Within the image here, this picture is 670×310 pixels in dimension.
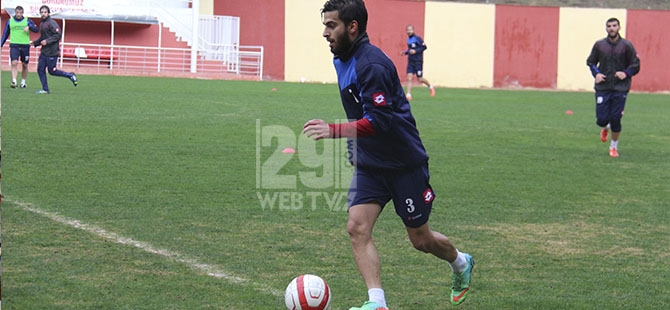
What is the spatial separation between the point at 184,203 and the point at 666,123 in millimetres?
15467

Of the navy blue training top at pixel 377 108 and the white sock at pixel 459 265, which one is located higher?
the navy blue training top at pixel 377 108

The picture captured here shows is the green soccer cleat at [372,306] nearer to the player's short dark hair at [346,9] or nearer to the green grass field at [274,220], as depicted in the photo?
the green grass field at [274,220]

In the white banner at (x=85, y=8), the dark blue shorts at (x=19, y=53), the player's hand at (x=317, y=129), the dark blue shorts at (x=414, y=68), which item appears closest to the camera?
the player's hand at (x=317, y=129)

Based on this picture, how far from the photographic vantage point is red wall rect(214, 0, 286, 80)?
3944 centimetres

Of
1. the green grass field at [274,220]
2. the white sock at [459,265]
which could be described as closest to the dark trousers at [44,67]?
the green grass field at [274,220]

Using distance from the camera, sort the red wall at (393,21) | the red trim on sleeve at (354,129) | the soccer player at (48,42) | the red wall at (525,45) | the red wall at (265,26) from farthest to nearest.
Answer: the red wall at (525,45), the red wall at (393,21), the red wall at (265,26), the soccer player at (48,42), the red trim on sleeve at (354,129)

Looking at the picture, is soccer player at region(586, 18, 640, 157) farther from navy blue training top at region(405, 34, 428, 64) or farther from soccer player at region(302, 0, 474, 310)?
navy blue training top at region(405, 34, 428, 64)

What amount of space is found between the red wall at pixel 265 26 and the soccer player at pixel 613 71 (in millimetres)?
26385

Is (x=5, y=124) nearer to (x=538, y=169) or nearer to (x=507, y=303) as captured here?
(x=538, y=169)

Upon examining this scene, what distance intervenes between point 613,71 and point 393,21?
27082 millimetres

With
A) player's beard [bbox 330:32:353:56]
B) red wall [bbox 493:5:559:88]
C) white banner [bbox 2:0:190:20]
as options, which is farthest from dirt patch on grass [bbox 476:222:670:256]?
red wall [bbox 493:5:559:88]

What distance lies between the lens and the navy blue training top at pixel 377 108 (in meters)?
4.83

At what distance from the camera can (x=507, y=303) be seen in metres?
5.48

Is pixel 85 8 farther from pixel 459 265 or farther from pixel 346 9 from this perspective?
pixel 346 9
